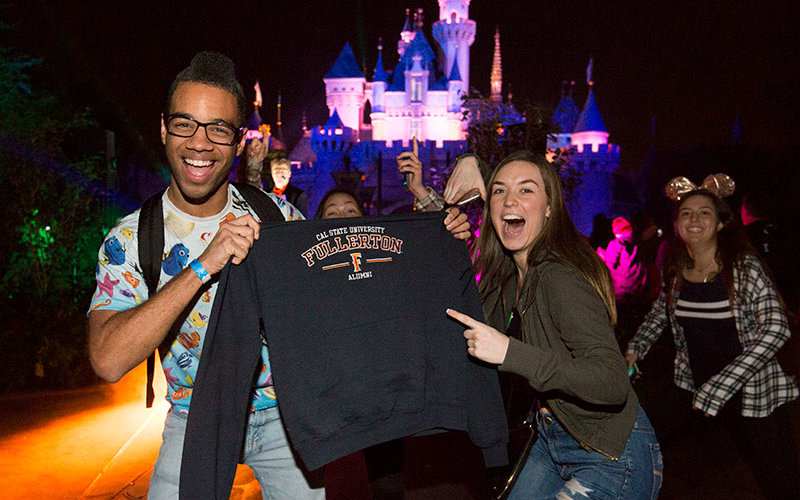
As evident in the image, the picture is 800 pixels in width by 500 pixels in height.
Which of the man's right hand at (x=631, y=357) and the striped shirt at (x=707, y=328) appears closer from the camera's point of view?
the striped shirt at (x=707, y=328)

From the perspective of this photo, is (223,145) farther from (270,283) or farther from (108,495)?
(108,495)

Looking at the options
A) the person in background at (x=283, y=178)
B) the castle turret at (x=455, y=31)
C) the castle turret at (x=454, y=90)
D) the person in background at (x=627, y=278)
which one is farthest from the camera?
the castle turret at (x=455, y=31)

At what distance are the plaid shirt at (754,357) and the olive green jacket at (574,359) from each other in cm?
130

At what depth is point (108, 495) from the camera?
4.01 metres

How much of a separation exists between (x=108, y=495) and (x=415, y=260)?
3.17m

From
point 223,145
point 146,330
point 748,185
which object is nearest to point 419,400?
point 146,330

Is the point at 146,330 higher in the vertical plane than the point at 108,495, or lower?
higher

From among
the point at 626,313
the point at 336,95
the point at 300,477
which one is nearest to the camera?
the point at 300,477

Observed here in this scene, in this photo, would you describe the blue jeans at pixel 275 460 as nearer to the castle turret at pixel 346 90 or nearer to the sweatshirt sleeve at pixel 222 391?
the sweatshirt sleeve at pixel 222 391

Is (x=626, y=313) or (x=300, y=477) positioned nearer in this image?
(x=300, y=477)

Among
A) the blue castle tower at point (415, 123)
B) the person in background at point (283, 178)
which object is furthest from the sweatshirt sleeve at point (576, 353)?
the blue castle tower at point (415, 123)

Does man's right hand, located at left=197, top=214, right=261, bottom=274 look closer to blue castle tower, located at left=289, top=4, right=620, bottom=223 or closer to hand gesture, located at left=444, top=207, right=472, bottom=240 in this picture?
hand gesture, located at left=444, top=207, right=472, bottom=240

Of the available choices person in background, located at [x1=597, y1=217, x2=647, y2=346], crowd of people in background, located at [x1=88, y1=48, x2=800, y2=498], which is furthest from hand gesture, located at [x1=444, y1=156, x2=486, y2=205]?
person in background, located at [x1=597, y1=217, x2=647, y2=346]

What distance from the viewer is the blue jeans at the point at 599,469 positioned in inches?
81.4
